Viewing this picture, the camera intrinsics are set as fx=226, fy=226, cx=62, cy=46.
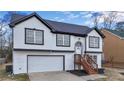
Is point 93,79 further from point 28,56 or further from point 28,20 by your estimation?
point 28,20

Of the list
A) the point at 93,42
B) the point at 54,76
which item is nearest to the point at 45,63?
the point at 54,76

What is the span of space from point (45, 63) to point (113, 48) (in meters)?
1.15

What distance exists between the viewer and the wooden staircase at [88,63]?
3734mm


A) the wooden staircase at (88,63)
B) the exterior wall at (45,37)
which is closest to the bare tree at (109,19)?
the exterior wall at (45,37)

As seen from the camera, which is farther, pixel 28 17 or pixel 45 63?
pixel 45 63

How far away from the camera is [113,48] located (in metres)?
3.72

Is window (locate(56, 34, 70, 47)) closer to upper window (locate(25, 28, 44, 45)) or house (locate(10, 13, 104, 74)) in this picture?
house (locate(10, 13, 104, 74))

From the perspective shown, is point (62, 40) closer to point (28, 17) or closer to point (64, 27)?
point (64, 27)

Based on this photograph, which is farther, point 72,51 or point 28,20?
point 72,51

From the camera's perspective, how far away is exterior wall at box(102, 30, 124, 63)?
3.71 metres

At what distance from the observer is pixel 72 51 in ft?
12.4
